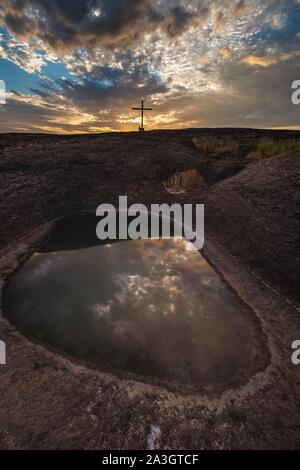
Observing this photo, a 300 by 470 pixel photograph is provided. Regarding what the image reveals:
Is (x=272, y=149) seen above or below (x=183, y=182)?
above

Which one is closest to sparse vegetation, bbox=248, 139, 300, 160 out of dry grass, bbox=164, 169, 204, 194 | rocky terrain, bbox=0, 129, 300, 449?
rocky terrain, bbox=0, 129, 300, 449

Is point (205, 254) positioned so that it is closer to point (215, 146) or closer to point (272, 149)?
point (272, 149)

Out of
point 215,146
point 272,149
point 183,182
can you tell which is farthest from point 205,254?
point 215,146

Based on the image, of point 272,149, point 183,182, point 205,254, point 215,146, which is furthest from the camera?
point 215,146

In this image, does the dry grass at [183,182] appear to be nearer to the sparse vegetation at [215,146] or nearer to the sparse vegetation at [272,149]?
the sparse vegetation at [272,149]

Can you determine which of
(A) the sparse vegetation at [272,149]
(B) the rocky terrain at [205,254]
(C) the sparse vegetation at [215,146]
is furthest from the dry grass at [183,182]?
(C) the sparse vegetation at [215,146]

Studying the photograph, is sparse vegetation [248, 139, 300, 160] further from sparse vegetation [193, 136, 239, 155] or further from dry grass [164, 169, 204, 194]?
dry grass [164, 169, 204, 194]

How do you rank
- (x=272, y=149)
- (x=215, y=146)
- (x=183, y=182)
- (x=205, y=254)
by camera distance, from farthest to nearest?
(x=215, y=146) < (x=272, y=149) < (x=183, y=182) < (x=205, y=254)
